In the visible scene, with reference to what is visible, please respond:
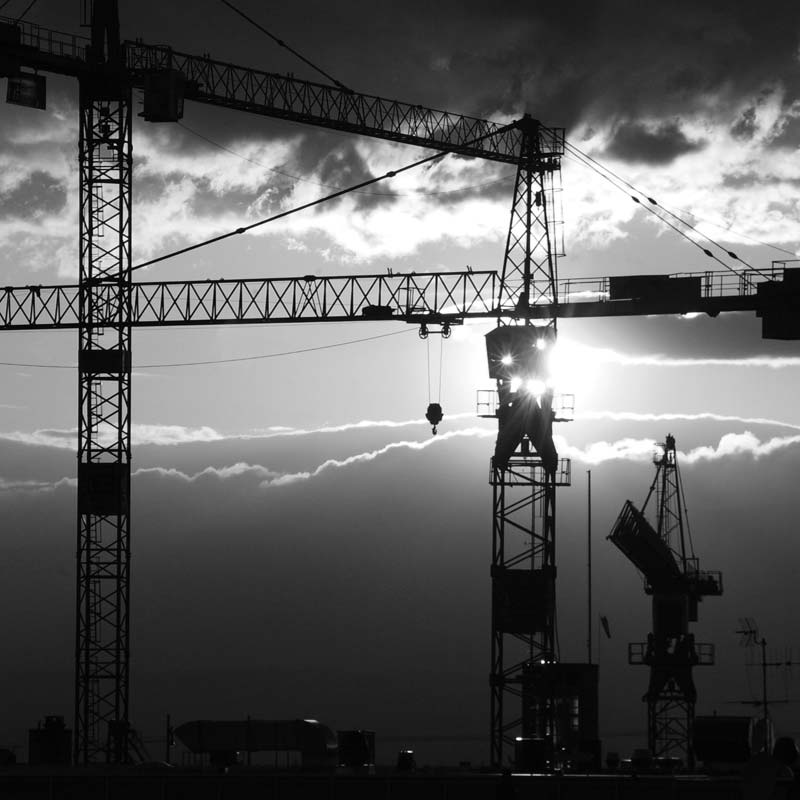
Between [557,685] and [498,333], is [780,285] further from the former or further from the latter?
[557,685]

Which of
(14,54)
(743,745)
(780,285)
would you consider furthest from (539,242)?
(743,745)

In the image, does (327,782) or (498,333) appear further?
(498,333)

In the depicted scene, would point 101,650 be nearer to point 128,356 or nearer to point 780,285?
point 128,356

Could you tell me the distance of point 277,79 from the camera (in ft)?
328

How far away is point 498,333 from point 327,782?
42.5 m

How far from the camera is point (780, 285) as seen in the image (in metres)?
85.1

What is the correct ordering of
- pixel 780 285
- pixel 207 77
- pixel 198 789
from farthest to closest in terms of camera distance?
pixel 207 77
pixel 780 285
pixel 198 789

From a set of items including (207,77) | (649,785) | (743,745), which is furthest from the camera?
(207,77)

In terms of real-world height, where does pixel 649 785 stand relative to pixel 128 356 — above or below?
below

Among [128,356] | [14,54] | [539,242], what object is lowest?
[128,356]

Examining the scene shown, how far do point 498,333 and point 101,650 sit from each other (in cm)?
2776

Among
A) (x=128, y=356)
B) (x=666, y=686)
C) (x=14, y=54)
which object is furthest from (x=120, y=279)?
(x=666, y=686)

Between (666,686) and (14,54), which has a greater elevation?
(14,54)

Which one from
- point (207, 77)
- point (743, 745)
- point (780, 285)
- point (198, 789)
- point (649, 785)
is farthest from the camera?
point (207, 77)
